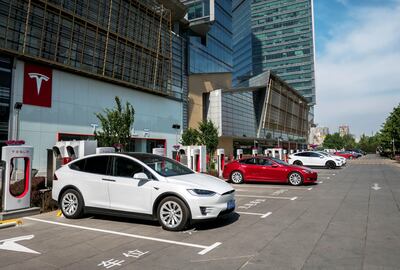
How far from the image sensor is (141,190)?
22.5ft

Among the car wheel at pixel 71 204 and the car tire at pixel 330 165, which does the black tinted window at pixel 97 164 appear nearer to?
the car wheel at pixel 71 204

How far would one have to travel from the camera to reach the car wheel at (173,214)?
6.47 meters

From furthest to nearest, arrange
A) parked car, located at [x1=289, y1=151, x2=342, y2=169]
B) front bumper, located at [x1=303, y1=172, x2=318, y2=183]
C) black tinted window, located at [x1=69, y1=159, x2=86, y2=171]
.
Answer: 1. parked car, located at [x1=289, y1=151, x2=342, y2=169]
2. front bumper, located at [x1=303, y1=172, x2=318, y2=183]
3. black tinted window, located at [x1=69, y1=159, x2=86, y2=171]

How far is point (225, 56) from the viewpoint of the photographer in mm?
60375

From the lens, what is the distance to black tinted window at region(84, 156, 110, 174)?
761 cm

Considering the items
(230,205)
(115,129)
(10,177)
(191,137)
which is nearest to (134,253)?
(230,205)

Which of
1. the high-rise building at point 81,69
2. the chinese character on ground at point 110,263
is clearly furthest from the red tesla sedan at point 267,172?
the high-rise building at point 81,69

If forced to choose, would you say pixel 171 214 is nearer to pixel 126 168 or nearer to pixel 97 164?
pixel 126 168

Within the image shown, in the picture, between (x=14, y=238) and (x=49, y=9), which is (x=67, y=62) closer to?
(x=49, y=9)

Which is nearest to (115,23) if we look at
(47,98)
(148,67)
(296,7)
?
(148,67)

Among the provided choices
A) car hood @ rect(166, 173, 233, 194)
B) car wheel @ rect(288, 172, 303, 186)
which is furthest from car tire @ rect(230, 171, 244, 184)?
→ car hood @ rect(166, 173, 233, 194)

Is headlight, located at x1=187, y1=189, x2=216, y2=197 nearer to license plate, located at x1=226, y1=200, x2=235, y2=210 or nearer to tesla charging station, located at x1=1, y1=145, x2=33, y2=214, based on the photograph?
license plate, located at x1=226, y1=200, x2=235, y2=210

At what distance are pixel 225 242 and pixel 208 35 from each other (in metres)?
51.1

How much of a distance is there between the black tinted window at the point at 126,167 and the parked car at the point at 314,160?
2256 cm
